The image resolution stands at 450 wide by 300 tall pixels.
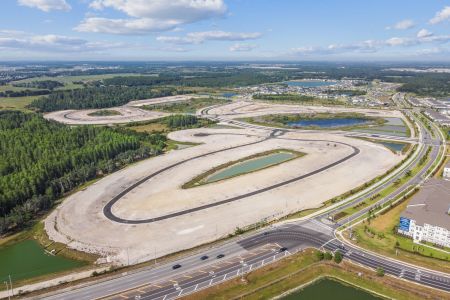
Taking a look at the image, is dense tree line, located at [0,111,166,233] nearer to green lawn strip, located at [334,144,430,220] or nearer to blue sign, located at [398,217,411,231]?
green lawn strip, located at [334,144,430,220]

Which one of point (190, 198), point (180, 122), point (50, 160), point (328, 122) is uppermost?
point (328, 122)

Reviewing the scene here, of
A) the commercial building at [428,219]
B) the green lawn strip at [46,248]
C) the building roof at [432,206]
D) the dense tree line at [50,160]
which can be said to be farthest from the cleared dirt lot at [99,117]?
the commercial building at [428,219]

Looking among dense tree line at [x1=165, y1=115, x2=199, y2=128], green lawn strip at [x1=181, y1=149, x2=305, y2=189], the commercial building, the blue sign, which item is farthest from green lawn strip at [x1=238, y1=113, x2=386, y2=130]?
the blue sign

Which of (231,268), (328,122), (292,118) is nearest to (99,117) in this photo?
(292,118)

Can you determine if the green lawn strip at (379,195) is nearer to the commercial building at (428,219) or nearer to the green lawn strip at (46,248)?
the commercial building at (428,219)

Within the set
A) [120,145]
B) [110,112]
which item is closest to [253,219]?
[120,145]

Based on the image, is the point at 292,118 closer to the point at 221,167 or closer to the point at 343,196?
the point at 221,167

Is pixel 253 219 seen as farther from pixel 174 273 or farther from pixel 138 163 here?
pixel 138 163

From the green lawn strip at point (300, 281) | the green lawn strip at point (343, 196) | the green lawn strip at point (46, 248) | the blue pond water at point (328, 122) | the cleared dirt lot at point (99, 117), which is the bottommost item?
the green lawn strip at point (46, 248)
